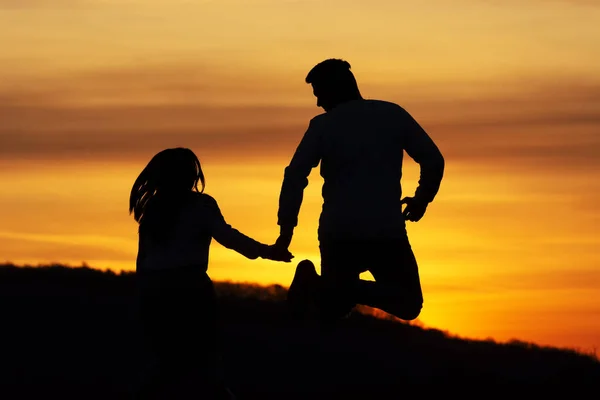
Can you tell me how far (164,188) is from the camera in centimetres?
993

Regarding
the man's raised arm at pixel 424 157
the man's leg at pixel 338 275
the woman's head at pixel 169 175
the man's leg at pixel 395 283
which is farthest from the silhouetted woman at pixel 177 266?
the man's raised arm at pixel 424 157

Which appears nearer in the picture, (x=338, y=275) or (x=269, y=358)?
(x=338, y=275)

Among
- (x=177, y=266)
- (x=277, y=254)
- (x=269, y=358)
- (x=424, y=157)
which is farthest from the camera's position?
(x=269, y=358)

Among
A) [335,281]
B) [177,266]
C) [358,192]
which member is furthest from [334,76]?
[177,266]

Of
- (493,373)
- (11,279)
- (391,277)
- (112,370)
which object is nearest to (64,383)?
(112,370)

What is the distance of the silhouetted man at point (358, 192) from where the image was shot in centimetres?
1055

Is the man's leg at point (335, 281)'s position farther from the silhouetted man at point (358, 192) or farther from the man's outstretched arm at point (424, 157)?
the man's outstretched arm at point (424, 157)

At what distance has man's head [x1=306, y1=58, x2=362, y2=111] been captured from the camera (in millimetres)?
10867

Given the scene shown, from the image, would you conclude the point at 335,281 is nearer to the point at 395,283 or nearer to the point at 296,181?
the point at 395,283

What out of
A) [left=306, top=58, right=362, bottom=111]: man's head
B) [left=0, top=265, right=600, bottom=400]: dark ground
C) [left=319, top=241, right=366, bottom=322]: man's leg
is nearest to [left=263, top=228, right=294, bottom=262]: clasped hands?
[left=319, top=241, right=366, bottom=322]: man's leg

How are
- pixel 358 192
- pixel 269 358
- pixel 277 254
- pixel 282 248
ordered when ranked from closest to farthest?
pixel 358 192 < pixel 277 254 < pixel 282 248 < pixel 269 358

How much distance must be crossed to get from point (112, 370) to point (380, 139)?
12.2 feet

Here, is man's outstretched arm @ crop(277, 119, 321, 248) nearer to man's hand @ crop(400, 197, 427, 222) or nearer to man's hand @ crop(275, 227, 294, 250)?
man's hand @ crop(275, 227, 294, 250)

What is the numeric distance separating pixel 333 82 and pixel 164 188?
6.10ft
